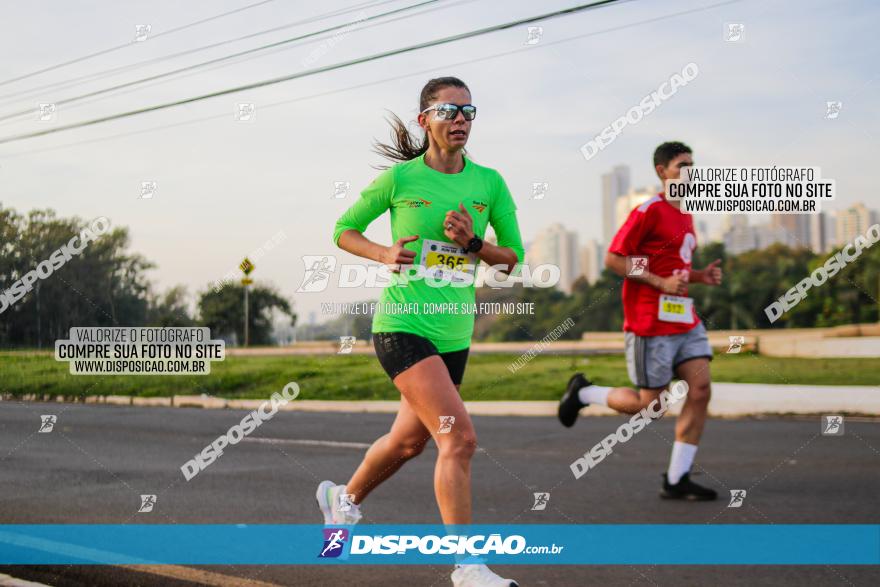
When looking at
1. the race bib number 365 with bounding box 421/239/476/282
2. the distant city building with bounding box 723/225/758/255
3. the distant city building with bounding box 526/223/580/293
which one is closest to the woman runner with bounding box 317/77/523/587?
the race bib number 365 with bounding box 421/239/476/282

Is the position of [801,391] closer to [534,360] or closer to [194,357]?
[194,357]

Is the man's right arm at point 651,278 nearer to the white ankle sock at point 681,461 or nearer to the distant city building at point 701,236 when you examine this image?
the distant city building at point 701,236

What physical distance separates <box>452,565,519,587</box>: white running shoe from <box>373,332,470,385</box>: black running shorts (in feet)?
2.70

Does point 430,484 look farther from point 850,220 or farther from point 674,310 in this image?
point 850,220

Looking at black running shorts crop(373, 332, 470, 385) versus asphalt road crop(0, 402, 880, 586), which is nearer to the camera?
black running shorts crop(373, 332, 470, 385)

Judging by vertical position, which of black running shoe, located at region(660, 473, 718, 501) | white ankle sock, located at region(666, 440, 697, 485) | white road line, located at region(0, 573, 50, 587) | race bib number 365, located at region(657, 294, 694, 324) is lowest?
black running shoe, located at region(660, 473, 718, 501)

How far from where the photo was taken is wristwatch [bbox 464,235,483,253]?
3.84m

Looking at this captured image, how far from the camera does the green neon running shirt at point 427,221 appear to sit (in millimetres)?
3916

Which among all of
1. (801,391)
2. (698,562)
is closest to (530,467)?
(698,562)

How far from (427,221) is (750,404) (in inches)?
334

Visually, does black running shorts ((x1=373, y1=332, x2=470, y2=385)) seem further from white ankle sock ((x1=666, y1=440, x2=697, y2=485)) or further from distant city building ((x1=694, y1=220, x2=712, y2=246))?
distant city building ((x1=694, y1=220, x2=712, y2=246))

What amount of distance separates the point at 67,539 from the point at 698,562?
3.31m

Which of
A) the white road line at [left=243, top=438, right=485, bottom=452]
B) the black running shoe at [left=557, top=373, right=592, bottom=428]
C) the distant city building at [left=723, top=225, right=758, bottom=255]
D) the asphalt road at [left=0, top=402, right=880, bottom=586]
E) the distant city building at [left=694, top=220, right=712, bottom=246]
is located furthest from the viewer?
the distant city building at [left=723, top=225, right=758, bottom=255]

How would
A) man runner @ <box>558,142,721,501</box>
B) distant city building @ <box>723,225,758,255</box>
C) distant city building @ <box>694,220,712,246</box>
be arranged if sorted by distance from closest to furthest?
1. man runner @ <box>558,142,721,501</box>
2. distant city building @ <box>694,220,712,246</box>
3. distant city building @ <box>723,225,758,255</box>
